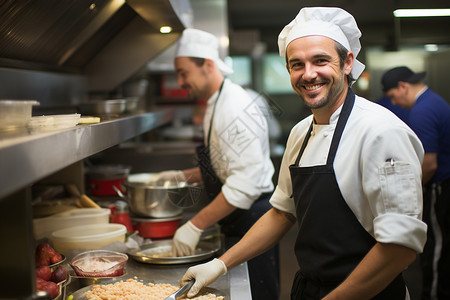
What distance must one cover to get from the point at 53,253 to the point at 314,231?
0.87 m

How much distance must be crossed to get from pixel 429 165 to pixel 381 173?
1.88 m

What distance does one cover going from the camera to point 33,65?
8.13 feet

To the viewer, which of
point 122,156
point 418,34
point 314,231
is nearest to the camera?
point 314,231

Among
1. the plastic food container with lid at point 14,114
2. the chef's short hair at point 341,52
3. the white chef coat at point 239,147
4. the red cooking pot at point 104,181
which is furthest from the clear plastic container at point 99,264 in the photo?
the red cooking pot at point 104,181

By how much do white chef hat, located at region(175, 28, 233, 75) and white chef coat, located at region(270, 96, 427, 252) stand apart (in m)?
1.26

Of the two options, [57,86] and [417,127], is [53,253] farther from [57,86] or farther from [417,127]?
[417,127]

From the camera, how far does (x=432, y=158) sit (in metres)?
3.03

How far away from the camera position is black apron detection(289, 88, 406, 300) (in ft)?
4.85

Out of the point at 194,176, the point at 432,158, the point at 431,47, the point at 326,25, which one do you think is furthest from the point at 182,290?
the point at 432,158

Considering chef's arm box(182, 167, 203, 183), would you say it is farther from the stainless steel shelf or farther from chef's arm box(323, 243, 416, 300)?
chef's arm box(323, 243, 416, 300)

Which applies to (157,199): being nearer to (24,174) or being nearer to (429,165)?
(24,174)

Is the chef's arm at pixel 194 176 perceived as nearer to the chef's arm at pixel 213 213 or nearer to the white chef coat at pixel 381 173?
the chef's arm at pixel 213 213

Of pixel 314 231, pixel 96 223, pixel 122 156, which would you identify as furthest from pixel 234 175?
pixel 122 156

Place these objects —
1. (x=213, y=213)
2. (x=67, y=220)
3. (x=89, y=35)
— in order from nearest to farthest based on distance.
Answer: (x=67, y=220) < (x=213, y=213) < (x=89, y=35)
